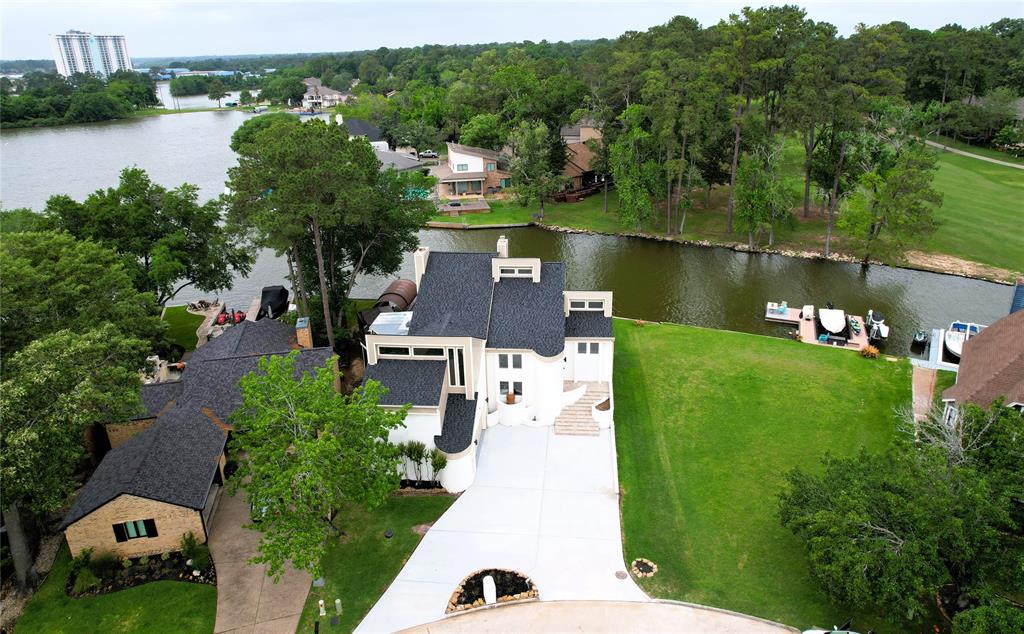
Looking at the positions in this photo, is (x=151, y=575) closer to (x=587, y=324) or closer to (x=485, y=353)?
(x=485, y=353)

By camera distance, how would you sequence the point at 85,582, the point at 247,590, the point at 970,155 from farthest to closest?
the point at 970,155
the point at 247,590
the point at 85,582

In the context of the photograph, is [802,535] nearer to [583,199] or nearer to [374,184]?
[374,184]

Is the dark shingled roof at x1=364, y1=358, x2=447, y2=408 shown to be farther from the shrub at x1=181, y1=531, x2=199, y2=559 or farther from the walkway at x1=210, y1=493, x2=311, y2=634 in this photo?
the shrub at x1=181, y1=531, x2=199, y2=559

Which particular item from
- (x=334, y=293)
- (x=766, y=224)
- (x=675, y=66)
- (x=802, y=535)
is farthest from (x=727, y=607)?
(x=675, y=66)

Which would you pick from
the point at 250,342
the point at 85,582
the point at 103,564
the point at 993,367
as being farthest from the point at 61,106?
the point at 993,367

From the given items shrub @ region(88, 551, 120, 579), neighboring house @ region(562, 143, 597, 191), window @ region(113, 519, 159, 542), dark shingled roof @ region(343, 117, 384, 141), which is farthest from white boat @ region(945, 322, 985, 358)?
dark shingled roof @ region(343, 117, 384, 141)
